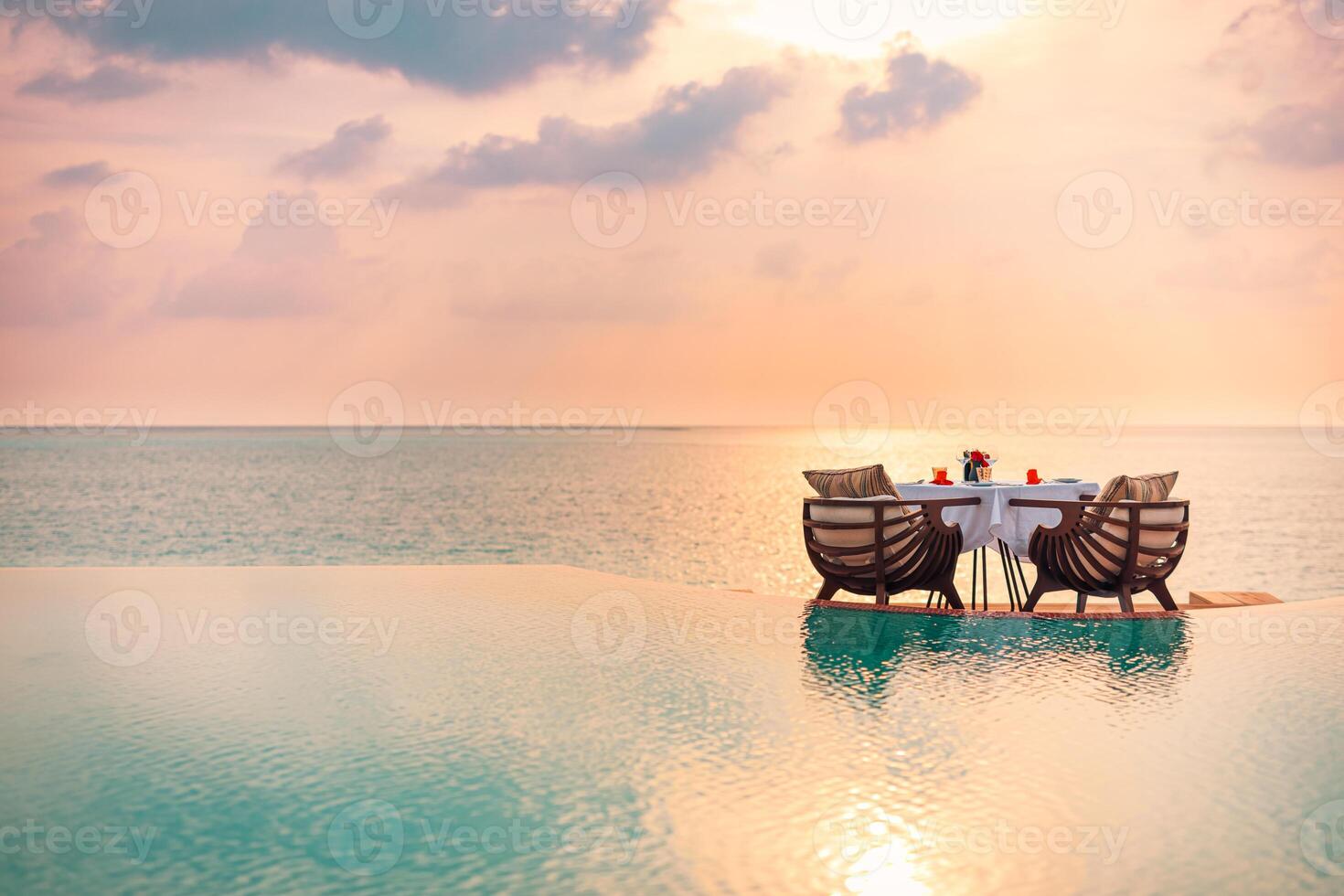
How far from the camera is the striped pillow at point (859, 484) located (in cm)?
615

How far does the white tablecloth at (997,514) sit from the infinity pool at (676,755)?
58 cm

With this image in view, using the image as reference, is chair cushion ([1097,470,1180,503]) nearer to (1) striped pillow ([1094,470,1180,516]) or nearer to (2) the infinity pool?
(1) striped pillow ([1094,470,1180,516])

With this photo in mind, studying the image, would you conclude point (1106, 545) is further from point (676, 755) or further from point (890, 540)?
point (676, 755)

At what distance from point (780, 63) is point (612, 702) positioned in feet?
61.6

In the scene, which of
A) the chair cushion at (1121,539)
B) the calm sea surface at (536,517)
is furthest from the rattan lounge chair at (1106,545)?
the calm sea surface at (536,517)

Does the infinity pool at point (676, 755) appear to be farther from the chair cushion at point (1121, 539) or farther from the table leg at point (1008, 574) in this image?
the table leg at point (1008, 574)

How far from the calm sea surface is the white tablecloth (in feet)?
47.1

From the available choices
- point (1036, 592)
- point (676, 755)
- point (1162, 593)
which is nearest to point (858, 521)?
point (1036, 592)

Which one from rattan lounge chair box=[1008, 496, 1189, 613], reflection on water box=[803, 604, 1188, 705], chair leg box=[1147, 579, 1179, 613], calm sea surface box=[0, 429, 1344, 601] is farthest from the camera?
calm sea surface box=[0, 429, 1344, 601]

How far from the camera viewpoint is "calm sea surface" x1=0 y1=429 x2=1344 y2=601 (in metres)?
26.0

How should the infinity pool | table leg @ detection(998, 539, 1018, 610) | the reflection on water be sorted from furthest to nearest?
1. table leg @ detection(998, 539, 1018, 610)
2. the reflection on water
3. the infinity pool

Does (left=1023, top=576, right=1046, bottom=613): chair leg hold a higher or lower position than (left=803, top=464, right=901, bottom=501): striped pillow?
lower

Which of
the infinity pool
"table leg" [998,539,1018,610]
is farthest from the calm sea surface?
the infinity pool

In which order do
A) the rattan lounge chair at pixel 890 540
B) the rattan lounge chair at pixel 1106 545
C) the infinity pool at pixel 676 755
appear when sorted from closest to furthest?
the infinity pool at pixel 676 755 → the rattan lounge chair at pixel 1106 545 → the rattan lounge chair at pixel 890 540
